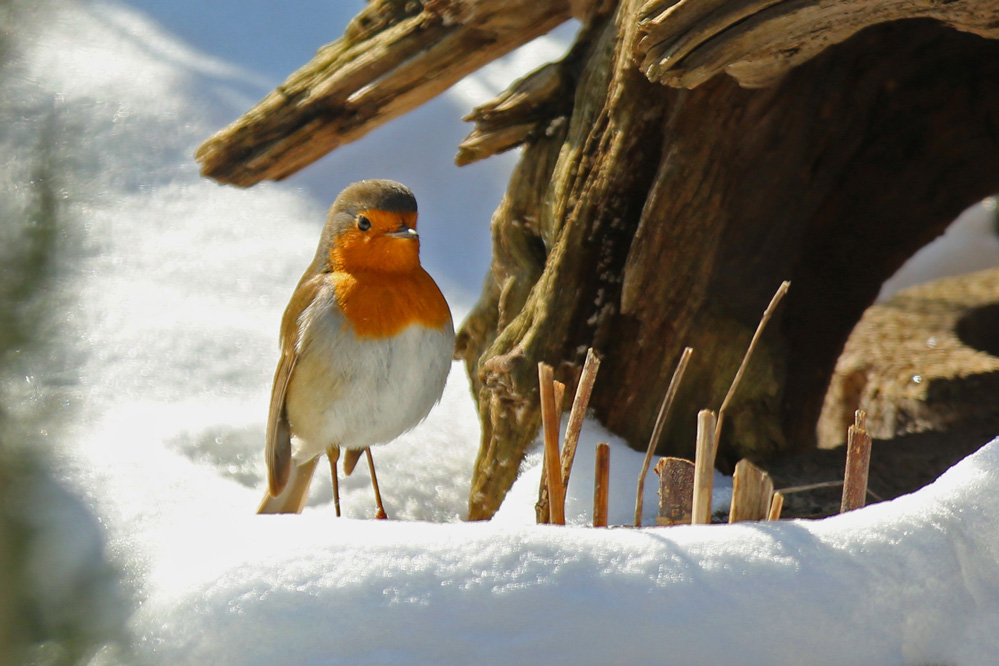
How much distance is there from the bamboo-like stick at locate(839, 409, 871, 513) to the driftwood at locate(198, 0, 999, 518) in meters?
1.02

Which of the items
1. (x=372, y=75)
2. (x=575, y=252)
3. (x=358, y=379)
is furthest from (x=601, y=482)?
(x=372, y=75)

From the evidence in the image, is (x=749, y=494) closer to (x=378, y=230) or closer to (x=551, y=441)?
(x=551, y=441)

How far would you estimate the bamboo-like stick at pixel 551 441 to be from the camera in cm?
235

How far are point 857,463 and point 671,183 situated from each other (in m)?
1.17

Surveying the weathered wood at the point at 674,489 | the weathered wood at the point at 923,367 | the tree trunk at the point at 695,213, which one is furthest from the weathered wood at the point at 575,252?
the weathered wood at the point at 923,367

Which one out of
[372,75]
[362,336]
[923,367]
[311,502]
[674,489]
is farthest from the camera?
[923,367]

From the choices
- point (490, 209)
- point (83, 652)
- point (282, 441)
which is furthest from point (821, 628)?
point (490, 209)

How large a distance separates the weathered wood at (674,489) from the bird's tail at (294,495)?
1.26 m

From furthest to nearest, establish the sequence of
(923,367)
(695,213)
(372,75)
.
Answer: (923,367) → (372,75) → (695,213)

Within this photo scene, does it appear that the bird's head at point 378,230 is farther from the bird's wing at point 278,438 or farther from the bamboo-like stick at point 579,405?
the bamboo-like stick at point 579,405

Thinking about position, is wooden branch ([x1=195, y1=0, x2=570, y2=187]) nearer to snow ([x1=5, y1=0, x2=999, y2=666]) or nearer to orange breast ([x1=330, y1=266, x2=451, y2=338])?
snow ([x1=5, y1=0, x2=999, y2=666])

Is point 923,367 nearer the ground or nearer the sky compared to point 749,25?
nearer the ground

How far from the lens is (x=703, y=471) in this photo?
2.24 meters

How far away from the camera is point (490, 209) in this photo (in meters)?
4.87
